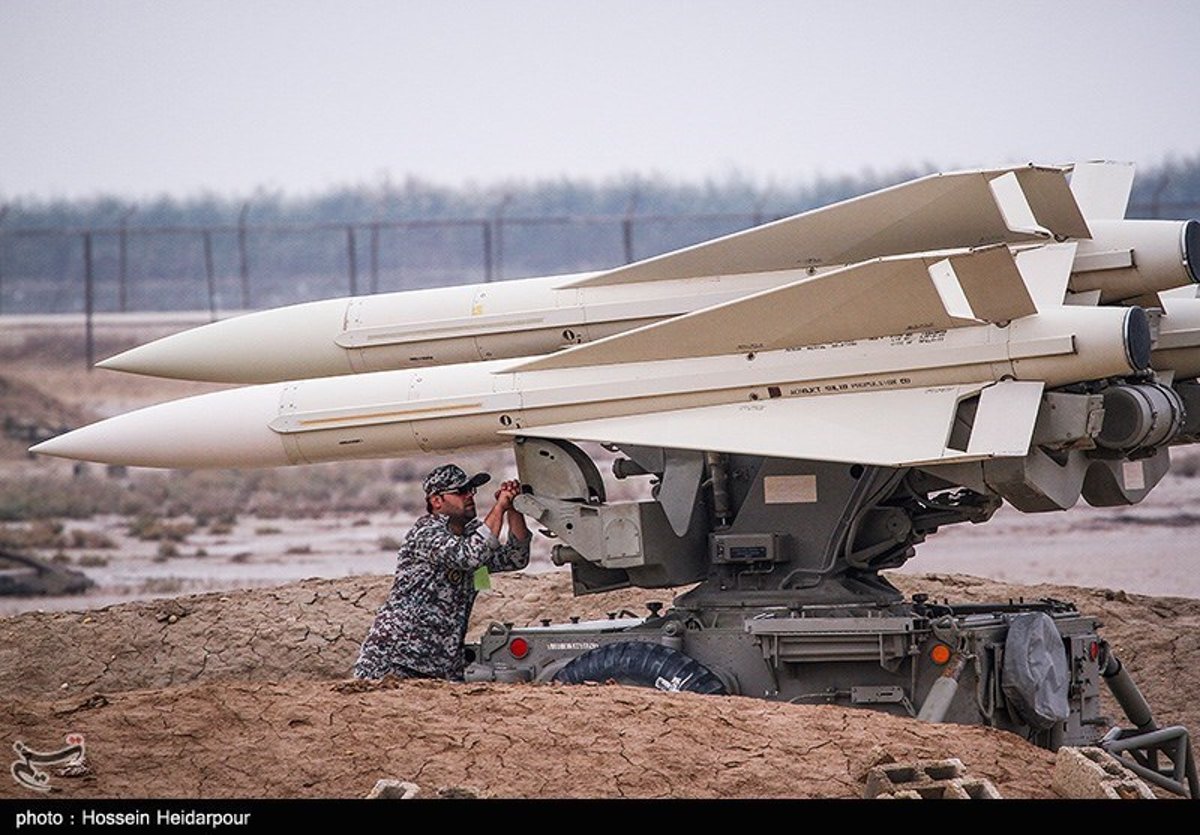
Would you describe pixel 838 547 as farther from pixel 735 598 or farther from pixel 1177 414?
pixel 1177 414

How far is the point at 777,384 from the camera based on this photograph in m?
9.29

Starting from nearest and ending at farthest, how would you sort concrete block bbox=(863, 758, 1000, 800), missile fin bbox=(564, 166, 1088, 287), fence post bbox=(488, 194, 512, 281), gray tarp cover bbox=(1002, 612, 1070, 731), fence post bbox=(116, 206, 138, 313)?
concrete block bbox=(863, 758, 1000, 800) → gray tarp cover bbox=(1002, 612, 1070, 731) → missile fin bbox=(564, 166, 1088, 287) → fence post bbox=(488, 194, 512, 281) → fence post bbox=(116, 206, 138, 313)

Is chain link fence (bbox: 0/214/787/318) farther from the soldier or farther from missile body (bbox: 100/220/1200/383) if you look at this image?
the soldier

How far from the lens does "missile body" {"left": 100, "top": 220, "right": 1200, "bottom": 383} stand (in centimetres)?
929

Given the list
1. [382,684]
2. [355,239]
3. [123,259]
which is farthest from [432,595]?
[355,239]

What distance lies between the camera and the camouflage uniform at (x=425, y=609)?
389 inches

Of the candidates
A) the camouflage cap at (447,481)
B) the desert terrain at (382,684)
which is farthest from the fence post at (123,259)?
the camouflage cap at (447,481)

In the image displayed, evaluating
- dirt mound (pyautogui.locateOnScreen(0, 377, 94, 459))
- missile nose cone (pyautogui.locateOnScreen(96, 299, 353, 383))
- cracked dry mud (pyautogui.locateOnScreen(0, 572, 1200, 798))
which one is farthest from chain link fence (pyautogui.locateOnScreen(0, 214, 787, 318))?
cracked dry mud (pyautogui.locateOnScreen(0, 572, 1200, 798))

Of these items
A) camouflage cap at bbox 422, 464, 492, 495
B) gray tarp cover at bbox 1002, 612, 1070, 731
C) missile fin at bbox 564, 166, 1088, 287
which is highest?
missile fin at bbox 564, 166, 1088, 287

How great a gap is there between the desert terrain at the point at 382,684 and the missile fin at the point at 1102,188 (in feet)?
10.1

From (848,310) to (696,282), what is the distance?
1091 mm

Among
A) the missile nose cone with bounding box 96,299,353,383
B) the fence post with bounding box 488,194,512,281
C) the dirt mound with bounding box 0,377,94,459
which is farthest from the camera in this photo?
the dirt mound with bounding box 0,377,94,459

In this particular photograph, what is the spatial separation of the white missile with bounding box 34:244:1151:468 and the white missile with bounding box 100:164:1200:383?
224 mm
